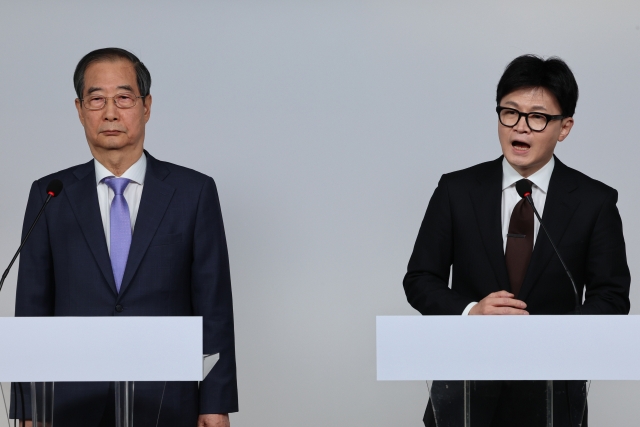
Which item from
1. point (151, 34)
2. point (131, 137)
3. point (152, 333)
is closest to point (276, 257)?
point (151, 34)

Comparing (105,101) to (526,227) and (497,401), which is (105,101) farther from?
(497,401)

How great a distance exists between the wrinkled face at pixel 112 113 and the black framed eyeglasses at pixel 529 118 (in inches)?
41.2

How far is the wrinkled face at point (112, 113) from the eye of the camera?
273 centimetres

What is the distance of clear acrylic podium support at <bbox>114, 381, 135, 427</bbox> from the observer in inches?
83.1

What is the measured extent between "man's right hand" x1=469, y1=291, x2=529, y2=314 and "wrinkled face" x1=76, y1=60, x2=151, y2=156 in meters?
1.13

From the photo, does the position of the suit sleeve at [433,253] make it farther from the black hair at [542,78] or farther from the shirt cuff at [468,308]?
the black hair at [542,78]

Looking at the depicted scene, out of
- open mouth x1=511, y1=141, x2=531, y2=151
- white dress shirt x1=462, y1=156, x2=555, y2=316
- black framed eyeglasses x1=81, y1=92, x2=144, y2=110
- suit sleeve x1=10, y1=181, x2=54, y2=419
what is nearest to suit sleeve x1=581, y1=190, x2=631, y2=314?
white dress shirt x1=462, y1=156, x2=555, y2=316

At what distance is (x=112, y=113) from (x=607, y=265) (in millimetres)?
1457

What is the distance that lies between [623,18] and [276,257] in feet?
5.82

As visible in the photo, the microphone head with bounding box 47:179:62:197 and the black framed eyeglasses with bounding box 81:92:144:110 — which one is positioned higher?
the black framed eyeglasses with bounding box 81:92:144:110

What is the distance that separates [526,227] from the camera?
8.54ft

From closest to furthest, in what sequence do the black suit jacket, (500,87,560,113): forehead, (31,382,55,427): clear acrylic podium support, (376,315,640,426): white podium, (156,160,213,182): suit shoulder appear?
(376,315,640,426): white podium
(31,382,55,427): clear acrylic podium support
the black suit jacket
(500,87,560,113): forehead
(156,160,213,182): suit shoulder

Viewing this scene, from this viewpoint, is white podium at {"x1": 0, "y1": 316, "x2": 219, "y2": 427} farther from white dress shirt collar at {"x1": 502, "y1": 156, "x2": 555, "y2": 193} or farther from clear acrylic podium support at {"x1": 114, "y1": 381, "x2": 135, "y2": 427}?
white dress shirt collar at {"x1": 502, "y1": 156, "x2": 555, "y2": 193}

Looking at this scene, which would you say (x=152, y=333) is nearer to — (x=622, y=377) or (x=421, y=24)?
(x=622, y=377)
